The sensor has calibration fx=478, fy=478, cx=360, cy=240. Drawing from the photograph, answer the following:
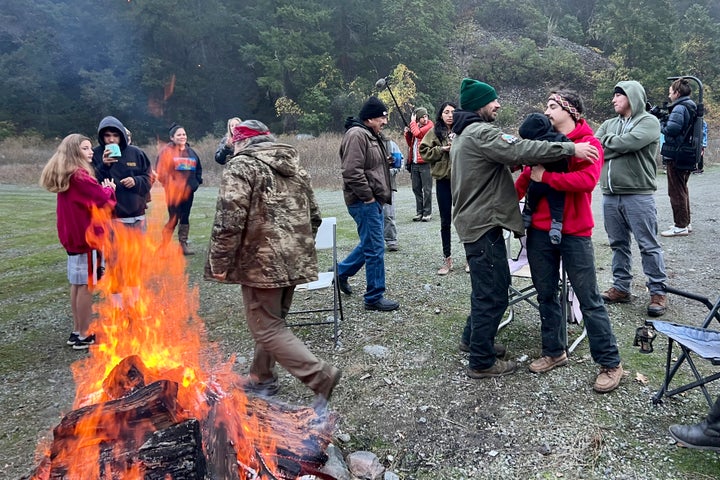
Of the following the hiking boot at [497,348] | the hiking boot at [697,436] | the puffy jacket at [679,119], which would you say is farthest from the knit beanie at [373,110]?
the puffy jacket at [679,119]

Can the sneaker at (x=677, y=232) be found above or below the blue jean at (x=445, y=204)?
below

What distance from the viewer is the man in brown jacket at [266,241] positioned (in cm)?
299

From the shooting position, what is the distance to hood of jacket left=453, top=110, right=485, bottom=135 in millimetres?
3393

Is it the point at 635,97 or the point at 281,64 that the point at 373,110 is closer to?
the point at 635,97

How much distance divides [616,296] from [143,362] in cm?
440

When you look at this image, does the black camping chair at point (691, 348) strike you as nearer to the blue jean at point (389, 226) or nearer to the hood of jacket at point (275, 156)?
the hood of jacket at point (275, 156)

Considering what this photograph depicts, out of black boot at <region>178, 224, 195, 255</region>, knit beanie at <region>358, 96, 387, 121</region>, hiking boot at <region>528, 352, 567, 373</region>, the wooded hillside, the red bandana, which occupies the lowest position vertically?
hiking boot at <region>528, 352, 567, 373</region>

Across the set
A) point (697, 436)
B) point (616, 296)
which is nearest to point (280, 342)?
point (697, 436)

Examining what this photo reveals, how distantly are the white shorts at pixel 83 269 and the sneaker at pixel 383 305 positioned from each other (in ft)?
8.55

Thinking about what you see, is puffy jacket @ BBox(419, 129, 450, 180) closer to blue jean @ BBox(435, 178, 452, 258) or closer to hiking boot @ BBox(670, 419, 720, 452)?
blue jean @ BBox(435, 178, 452, 258)

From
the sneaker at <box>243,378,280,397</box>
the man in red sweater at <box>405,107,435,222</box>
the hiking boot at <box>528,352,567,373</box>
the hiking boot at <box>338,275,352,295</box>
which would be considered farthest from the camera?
the man in red sweater at <box>405,107,435,222</box>

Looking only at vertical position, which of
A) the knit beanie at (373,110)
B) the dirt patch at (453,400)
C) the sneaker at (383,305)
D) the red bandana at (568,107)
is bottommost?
the dirt patch at (453,400)

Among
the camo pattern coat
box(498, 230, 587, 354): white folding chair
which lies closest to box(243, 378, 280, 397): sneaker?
the camo pattern coat

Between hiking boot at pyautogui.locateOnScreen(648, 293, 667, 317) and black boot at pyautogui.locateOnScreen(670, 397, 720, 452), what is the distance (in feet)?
6.63
